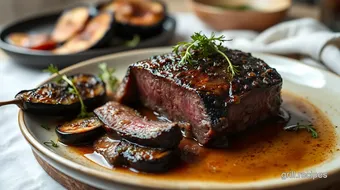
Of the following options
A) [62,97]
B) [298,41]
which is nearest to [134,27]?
[298,41]

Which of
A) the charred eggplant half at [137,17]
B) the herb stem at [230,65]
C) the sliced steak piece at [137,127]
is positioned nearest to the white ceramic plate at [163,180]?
the sliced steak piece at [137,127]

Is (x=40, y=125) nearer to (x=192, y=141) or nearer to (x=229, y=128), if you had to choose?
(x=192, y=141)

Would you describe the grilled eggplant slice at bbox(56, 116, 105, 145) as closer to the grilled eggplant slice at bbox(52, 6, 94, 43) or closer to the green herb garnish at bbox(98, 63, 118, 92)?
the green herb garnish at bbox(98, 63, 118, 92)

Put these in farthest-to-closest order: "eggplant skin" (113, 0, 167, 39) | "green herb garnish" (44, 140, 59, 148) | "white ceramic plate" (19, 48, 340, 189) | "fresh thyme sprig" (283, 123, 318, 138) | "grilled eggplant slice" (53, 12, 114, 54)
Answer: "eggplant skin" (113, 0, 167, 39) → "grilled eggplant slice" (53, 12, 114, 54) → "fresh thyme sprig" (283, 123, 318, 138) → "green herb garnish" (44, 140, 59, 148) → "white ceramic plate" (19, 48, 340, 189)

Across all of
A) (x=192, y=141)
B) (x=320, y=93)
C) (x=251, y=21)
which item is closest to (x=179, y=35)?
(x=251, y=21)

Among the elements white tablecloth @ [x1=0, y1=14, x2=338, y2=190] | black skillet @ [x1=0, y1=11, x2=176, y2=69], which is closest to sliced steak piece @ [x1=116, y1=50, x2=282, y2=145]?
white tablecloth @ [x1=0, y1=14, x2=338, y2=190]

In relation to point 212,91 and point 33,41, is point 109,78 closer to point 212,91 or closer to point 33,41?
point 212,91
